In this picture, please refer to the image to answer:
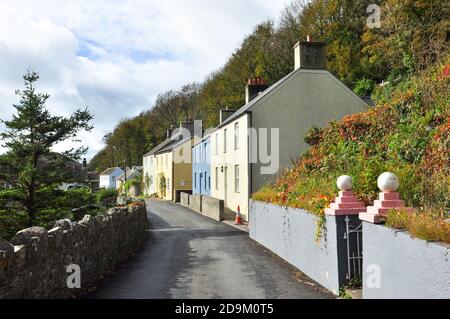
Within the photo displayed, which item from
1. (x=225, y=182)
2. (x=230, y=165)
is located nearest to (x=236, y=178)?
(x=230, y=165)

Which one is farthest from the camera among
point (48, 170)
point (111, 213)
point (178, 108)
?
point (178, 108)

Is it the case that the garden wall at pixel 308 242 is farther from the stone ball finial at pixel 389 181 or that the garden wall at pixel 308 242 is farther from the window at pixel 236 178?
the window at pixel 236 178

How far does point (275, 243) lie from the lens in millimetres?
14297

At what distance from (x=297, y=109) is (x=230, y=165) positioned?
6568mm

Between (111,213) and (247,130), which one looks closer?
(111,213)

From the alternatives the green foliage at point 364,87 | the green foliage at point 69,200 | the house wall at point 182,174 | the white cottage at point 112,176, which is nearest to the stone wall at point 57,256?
the green foliage at point 69,200

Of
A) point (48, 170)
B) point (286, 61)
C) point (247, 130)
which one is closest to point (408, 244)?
point (247, 130)

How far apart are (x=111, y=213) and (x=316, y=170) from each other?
6.66m

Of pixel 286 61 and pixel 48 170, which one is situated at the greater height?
pixel 286 61

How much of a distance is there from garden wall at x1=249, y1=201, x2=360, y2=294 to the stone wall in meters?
4.86

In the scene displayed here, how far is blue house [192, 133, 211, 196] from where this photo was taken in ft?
126

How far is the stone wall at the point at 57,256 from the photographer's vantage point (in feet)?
20.5

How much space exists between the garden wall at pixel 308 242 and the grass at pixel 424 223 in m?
1.96
